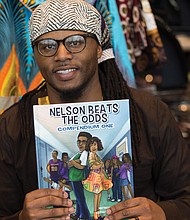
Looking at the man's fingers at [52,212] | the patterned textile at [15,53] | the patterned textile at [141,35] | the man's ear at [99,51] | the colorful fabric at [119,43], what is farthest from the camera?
the patterned textile at [141,35]

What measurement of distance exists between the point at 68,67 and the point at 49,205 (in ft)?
0.90

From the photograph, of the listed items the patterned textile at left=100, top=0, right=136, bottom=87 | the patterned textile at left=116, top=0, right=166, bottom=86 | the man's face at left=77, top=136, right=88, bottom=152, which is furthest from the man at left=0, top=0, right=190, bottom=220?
the patterned textile at left=116, top=0, right=166, bottom=86

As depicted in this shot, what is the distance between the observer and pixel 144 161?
1.21 meters

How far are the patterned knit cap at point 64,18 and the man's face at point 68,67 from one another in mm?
13

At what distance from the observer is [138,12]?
177 centimetres

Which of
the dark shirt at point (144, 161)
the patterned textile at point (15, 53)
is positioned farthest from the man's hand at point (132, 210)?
the patterned textile at point (15, 53)

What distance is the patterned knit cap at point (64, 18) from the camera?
112 cm

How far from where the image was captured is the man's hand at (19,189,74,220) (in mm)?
1057

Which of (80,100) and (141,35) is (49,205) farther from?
(141,35)

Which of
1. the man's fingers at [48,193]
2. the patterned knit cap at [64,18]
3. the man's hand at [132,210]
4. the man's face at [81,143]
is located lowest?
the man's hand at [132,210]

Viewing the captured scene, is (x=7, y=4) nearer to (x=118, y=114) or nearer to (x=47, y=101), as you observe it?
(x=47, y=101)

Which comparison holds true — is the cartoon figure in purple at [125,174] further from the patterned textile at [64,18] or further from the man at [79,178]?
the patterned textile at [64,18]

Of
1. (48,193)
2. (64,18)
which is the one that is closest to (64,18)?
(64,18)

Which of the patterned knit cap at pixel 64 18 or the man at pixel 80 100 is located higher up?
the patterned knit cap at pixel 64 18
